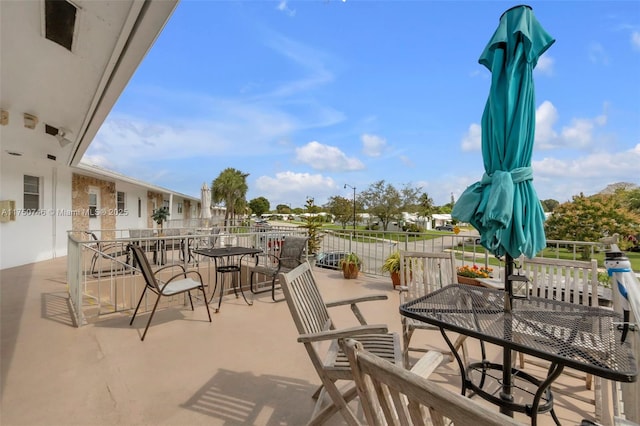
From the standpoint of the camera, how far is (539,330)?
1.63 metres

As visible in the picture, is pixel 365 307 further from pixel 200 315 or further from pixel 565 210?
pixel 565 210

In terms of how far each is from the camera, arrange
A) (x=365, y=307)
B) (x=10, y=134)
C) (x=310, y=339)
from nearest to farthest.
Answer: (x=310, y=339) → (x=365, y=307) → (x=10, y=134)

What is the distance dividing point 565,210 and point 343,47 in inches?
538

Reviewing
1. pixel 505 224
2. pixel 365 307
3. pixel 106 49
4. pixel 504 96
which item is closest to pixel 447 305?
pixel 505 224

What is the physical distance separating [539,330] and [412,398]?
50.6 inches

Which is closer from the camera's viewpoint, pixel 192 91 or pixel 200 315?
pixel 200 315

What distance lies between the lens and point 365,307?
14.0 feet

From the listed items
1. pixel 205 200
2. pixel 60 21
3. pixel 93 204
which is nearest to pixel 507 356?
pixel 60 21

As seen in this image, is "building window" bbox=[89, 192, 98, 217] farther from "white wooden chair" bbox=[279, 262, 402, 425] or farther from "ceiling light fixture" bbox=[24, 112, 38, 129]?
"white wooden chair" bbox=[279, 262, 402, 425]

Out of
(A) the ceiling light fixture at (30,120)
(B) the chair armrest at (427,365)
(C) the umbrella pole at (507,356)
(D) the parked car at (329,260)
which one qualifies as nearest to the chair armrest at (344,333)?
(B) the chair armrest at (427,365)

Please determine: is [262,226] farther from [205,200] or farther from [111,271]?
[111,271]

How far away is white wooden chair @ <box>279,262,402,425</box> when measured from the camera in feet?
5.14

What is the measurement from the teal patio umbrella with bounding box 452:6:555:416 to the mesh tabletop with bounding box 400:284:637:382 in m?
0.25

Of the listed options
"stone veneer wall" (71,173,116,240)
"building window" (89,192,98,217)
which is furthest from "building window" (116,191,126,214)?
"building window" (89,192,98,217)
